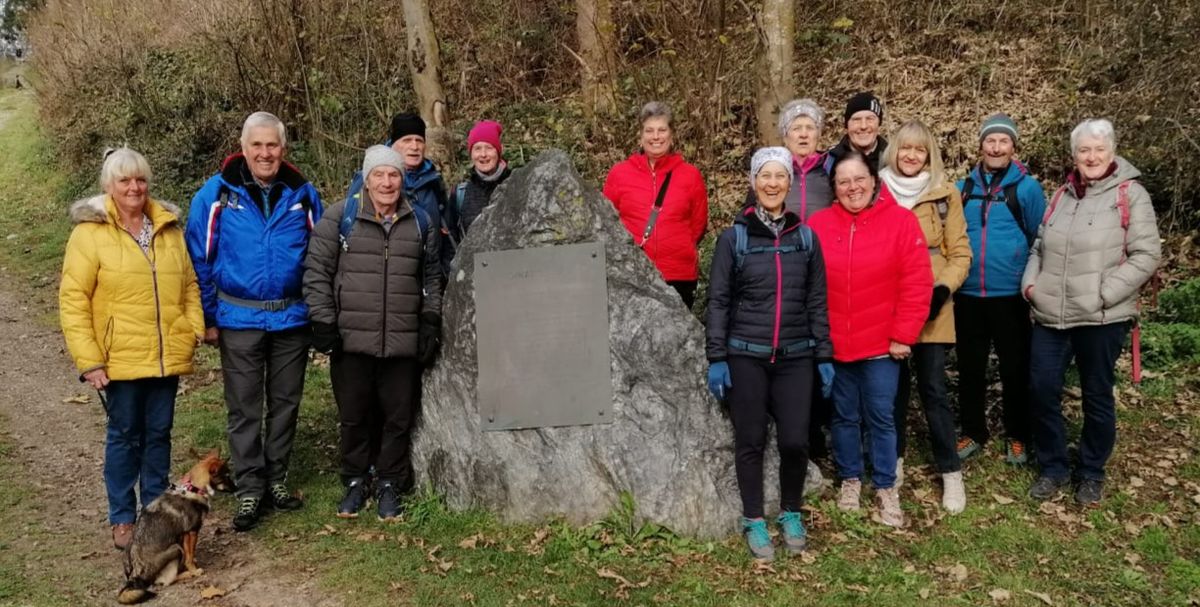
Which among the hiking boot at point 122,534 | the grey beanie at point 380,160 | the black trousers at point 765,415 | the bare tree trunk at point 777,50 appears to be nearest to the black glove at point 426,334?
the grey beanie at point 380,160

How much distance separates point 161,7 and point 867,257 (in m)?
15.2

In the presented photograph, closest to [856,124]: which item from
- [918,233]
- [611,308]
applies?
[918,233]

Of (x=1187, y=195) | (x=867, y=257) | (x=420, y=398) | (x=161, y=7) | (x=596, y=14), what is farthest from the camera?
(x=161, y=7)

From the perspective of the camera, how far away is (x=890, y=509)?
4.91 metres

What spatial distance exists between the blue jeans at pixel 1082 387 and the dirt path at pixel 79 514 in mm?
4132

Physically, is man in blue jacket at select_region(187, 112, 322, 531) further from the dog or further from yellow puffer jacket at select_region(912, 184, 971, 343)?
yellow puffer jacket at select_region(912, 184, 971, 343)

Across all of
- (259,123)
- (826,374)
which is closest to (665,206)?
(826,374)

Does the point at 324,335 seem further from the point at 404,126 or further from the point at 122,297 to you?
the point at 404,126

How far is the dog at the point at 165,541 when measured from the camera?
4.42 m

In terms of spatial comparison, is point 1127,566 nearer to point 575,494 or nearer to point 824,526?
point 824,526

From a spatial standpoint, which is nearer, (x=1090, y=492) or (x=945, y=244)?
(x=945, y=244)

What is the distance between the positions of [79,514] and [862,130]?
5.39m

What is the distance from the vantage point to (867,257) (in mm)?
4551

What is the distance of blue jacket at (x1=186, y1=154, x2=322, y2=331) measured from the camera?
4.87m
